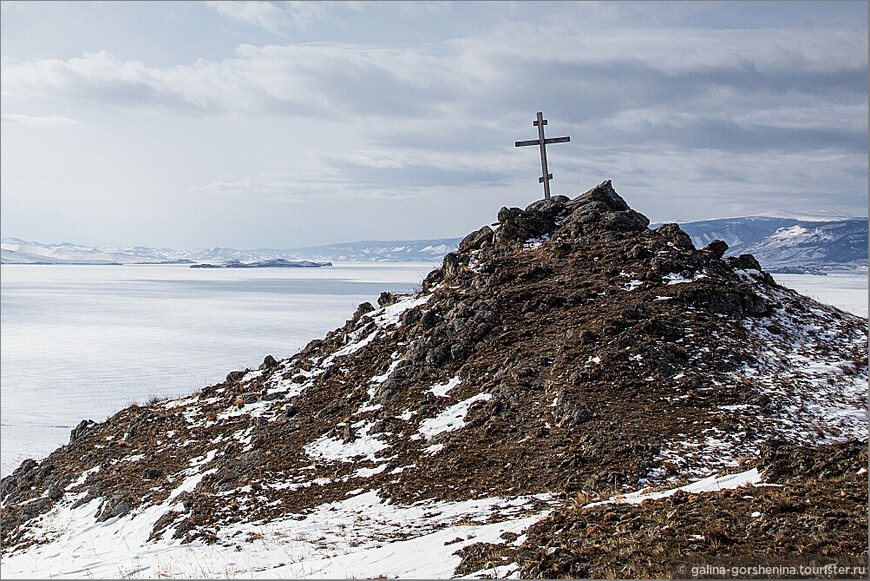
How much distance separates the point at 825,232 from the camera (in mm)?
194750

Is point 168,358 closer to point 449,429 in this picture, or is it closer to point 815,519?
point 449,429

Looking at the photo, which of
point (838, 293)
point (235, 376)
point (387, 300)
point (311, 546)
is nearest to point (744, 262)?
point (387, 300)

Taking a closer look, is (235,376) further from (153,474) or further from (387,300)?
(153,474)

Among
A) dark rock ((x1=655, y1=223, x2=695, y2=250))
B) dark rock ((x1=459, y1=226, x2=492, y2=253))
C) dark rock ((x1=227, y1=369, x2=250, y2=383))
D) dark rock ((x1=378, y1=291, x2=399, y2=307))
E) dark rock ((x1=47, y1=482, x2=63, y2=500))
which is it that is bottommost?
dark rock ((x1=47, y1=482, x2=63, y2=500))

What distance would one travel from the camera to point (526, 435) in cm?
1098

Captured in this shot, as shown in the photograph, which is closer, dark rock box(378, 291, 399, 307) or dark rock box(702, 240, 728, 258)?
dark rock box(702, 240, 728, 258)

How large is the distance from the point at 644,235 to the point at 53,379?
2779 cm

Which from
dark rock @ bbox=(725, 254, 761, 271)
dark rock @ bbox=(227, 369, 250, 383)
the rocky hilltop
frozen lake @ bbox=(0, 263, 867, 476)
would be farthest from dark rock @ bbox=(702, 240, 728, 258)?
dark rock @ bbox=(227, 369, 250, 383)

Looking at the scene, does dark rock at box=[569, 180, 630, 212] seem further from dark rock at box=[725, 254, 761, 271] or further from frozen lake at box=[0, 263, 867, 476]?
frozen lake at box=[0, 263, 867, 476]

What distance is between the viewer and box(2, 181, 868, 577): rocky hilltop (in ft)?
22.8

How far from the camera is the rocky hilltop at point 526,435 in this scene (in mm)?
6945

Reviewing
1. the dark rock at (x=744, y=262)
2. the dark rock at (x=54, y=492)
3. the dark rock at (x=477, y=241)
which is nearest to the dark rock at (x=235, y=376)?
the dark rock at (x=54, y=492)

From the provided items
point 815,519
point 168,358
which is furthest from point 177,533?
point 168,358

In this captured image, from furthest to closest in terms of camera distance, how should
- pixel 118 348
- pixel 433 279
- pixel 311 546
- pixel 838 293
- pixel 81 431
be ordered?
pixel 838 293 → pixel 118 348 → pixel 433 279 → pixel 81 431 → pixel 311 546
